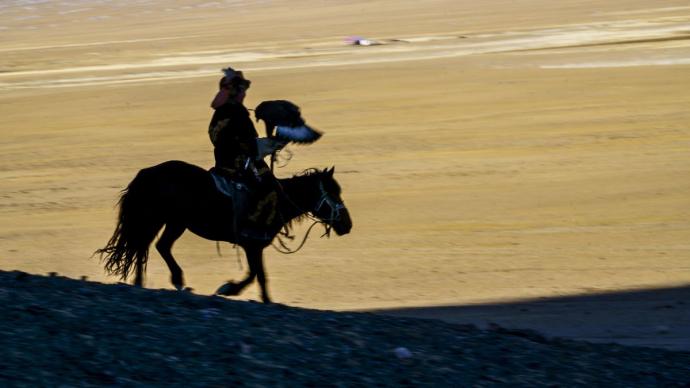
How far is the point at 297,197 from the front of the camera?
10.4 metres

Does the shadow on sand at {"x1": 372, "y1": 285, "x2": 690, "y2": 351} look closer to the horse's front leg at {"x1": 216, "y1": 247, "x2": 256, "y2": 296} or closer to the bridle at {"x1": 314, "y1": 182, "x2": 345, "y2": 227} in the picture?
the bridle at {"x1": 314, "y1": 182, "x2": 345, "y2": 227}

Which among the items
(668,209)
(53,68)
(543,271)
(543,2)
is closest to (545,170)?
(668,209)

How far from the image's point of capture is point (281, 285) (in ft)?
38.3

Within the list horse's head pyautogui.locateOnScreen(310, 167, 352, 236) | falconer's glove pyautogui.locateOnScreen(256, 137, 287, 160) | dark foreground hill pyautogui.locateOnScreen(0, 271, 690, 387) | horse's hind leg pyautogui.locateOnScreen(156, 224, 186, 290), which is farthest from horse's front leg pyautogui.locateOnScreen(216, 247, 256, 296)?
dark foreground hill pyautogui.locateOnScreen(0, 271, 690, 387)

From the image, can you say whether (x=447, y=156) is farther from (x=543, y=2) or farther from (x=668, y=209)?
(x=543, y=2)

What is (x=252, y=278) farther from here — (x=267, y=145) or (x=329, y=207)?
(x=267, y=145)

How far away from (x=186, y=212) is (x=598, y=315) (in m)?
3.56

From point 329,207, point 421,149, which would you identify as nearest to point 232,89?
point 329,207

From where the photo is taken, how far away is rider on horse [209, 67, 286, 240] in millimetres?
9930

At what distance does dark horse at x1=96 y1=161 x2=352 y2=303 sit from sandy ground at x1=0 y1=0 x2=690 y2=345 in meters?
0.92

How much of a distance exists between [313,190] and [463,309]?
168 cm

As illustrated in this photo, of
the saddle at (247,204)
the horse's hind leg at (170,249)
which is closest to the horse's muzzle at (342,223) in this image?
the saddle at (247,204)

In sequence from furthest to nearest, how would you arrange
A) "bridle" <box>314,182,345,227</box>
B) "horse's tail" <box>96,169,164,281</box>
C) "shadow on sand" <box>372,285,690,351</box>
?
"bridle" <box>314,182,345,227</box> → "horse's tail" <box>96,169,164,281</box> → "shadow on sand" <box>372,285,690,351</box>

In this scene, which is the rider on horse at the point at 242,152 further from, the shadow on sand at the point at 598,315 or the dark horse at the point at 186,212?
the shadow on sand at the point at 598,315
